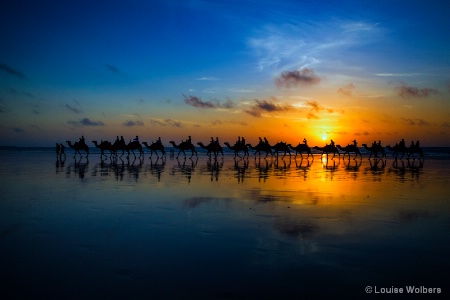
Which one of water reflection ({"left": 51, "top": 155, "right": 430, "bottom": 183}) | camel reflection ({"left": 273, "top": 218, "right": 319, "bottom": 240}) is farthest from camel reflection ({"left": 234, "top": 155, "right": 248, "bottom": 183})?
camel reflection ({"left": 273, "top": 218, "right": 319, "bottom": 240})

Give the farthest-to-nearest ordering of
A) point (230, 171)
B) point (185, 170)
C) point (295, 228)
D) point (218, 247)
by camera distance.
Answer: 1. point (185, 170)
2. point (230, 171)
3. point (295, 228)
4. point (218, 247)

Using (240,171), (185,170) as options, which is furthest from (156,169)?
(240,171)

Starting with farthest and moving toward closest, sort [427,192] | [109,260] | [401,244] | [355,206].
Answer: [427,192] < [355,206] < [401,244] < [109,260]

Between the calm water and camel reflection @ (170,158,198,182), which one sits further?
camel reflection @ (170,158,198,182)

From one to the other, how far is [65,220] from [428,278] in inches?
274

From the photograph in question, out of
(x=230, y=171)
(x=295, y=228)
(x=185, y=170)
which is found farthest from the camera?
(x=185, y=170)

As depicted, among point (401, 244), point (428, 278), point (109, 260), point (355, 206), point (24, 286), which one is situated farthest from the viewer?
point (355, 206)

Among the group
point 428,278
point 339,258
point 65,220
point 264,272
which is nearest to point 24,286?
point 264,272

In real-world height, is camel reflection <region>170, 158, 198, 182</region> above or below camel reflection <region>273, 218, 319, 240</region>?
above

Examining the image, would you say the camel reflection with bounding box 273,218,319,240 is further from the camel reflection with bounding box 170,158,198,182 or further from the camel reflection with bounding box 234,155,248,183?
the camel reflection with bounding box 170,158,198,182

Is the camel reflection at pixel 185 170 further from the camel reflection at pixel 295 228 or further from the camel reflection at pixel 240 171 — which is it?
the camel reflection at pixel 295 228

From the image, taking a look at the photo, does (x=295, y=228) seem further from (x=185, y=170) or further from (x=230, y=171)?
(x=185, y=170)

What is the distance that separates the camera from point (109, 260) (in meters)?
4.95

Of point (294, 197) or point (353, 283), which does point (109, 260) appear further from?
point (294, 197)
